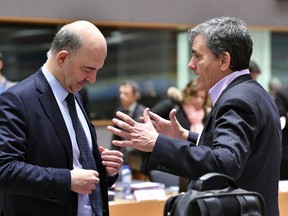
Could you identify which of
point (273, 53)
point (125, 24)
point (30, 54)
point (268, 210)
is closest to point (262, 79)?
point (273, 53)

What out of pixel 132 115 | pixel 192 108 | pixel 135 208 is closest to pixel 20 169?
pixel 135 208

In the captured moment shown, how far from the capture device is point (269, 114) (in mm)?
2730

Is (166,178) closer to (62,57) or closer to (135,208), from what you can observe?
(135,208)

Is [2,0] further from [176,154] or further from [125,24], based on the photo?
[176,154]

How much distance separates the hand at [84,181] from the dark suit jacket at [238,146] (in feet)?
0.83

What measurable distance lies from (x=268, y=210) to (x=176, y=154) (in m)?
0.50

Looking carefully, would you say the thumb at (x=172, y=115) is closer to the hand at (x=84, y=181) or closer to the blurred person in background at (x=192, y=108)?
the hand at (x=84, y=181)

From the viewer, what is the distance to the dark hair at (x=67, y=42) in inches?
112

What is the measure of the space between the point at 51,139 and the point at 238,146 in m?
0.80

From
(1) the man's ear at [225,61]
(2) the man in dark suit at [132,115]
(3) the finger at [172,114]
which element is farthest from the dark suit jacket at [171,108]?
(1) the man's ear at [225,61]

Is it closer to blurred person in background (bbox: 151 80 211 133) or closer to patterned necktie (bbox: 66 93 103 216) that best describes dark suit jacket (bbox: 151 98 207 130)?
blurred person in background (bbox: 151 80 211 133)

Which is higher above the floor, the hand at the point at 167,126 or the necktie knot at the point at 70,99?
the necktie knot at the point at 70,99

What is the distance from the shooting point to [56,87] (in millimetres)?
2896

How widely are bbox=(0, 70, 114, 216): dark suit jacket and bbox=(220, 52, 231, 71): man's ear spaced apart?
2.43ft
